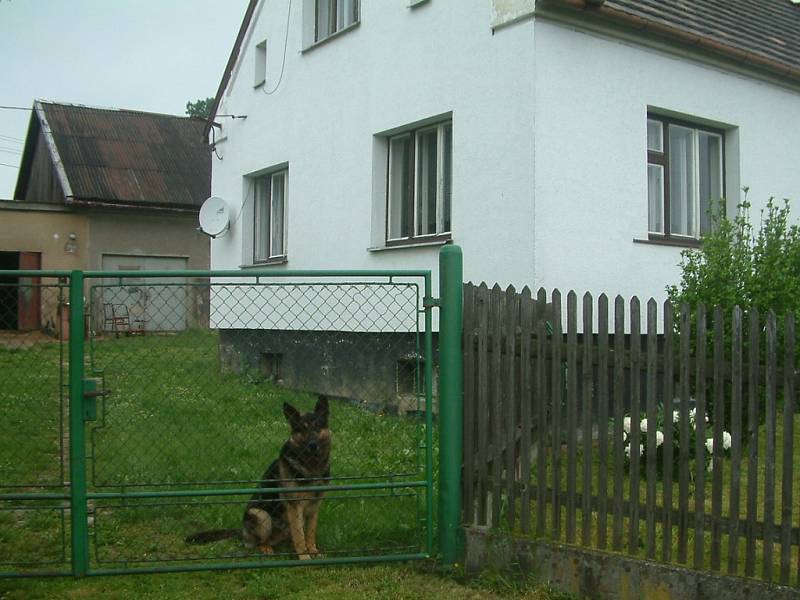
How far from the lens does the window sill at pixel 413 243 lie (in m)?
9.80

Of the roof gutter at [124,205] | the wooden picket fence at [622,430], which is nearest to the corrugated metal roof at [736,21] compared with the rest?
the wooden picket fence at [622,430]

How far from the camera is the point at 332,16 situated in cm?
1252

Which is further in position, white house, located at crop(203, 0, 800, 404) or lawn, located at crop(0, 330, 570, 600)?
white house, located at crop(203, 0, 800, 404)

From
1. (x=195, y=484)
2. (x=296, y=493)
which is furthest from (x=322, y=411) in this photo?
(x=195, y=484)

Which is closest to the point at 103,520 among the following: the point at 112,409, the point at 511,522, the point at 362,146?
the point at 112,409

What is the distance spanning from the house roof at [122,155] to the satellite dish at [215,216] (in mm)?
9283

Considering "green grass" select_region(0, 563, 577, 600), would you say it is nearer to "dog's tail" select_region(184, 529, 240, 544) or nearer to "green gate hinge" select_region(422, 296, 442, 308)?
"dog's tail" select_region(184, 529, 240, 544)

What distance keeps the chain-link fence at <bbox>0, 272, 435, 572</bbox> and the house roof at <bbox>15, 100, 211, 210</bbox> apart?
1484 centimetres

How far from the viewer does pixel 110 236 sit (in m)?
23.7

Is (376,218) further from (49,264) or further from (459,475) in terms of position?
(49,264)

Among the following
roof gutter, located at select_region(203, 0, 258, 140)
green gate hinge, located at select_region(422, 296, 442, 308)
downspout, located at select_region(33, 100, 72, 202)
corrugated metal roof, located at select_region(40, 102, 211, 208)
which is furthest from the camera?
corrugated metal roof, located at select_region(40, 102, 211, 208)

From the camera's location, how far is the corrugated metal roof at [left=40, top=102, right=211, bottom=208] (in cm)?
2417

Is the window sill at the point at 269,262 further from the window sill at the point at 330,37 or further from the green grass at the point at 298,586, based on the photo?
the green grass at the point at 298,586

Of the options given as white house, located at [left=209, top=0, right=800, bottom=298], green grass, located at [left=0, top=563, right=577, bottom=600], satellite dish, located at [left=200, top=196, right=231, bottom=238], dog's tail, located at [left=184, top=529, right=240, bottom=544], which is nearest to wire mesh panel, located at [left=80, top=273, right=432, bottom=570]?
dog's tail, located at [left=184, top=529, right=240, bottom=544]
